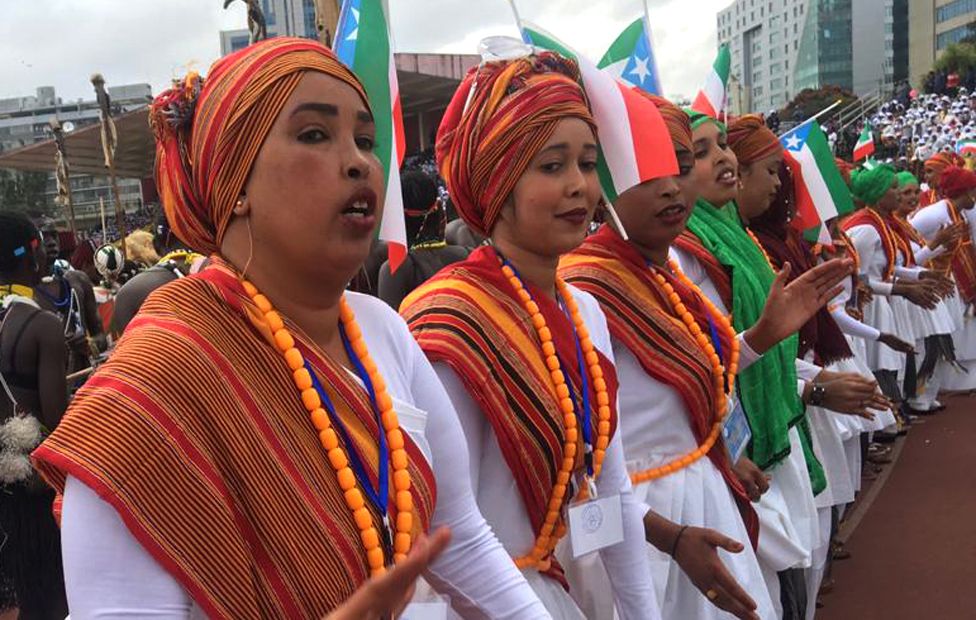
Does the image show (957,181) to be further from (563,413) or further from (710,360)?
(563,413)

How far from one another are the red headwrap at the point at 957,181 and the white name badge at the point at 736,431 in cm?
654

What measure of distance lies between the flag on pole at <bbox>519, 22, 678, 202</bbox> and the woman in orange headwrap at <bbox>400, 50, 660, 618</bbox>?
10 centimetres

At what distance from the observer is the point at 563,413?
82.7 inches

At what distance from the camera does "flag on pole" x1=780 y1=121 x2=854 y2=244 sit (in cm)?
447

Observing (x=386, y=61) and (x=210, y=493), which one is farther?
(x=386, y=61)

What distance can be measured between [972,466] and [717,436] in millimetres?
5069

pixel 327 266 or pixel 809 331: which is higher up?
pixel 327 266

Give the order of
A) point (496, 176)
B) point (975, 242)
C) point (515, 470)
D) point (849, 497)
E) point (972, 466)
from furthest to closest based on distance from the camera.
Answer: point (975, 242) → point (972, 466) → point (849, 497) → point (496, 176) → point (515, 470)

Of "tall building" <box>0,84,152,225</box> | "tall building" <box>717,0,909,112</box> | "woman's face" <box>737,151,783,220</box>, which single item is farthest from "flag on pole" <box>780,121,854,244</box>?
"tall building" <box>0,84,152,225</box>

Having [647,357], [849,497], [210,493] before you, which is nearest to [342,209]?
[210,493]

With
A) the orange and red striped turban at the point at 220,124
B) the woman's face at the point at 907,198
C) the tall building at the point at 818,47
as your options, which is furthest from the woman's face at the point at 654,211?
the tall building at the point at 818,47

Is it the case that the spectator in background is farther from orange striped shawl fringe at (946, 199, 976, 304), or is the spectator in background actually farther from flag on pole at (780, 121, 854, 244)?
orange striped shawl fringe at (946, 199, 976, 304)

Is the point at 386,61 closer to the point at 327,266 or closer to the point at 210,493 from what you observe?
the point at 327,266

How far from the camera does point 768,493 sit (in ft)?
10.4
